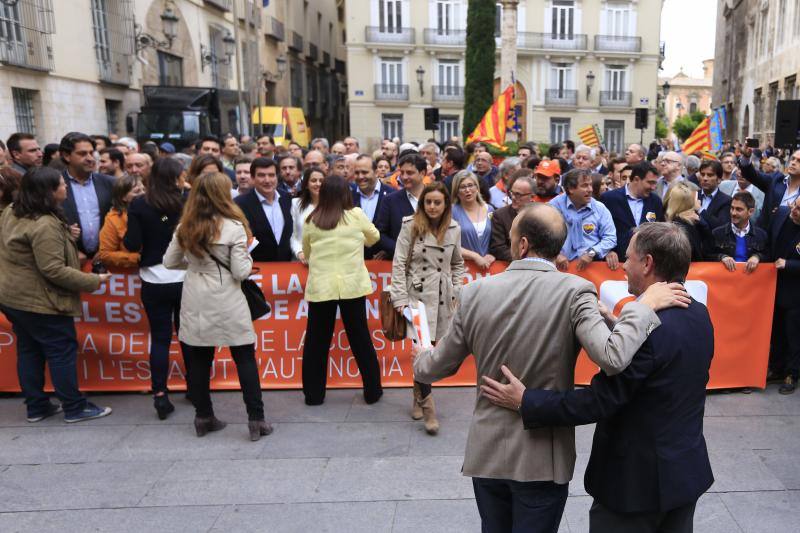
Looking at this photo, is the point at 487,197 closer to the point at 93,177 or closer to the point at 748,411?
the point at 748,411

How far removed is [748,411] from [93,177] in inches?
222

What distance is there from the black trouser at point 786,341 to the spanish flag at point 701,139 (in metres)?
6.13

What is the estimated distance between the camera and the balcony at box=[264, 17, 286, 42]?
34.0 metres

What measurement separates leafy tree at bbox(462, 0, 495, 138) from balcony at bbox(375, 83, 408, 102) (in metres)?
8.65

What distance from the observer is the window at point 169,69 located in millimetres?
22422

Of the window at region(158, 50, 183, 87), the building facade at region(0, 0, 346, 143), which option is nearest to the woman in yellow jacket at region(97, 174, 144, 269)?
the building facade at region(0, 0, 346, 143)

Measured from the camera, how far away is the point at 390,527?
3.57m

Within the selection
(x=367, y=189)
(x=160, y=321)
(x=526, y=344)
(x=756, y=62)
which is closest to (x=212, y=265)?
(x=160, y=321)

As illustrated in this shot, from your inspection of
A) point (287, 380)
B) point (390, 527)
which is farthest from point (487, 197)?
point (390, 527)

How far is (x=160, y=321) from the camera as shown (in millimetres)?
5102

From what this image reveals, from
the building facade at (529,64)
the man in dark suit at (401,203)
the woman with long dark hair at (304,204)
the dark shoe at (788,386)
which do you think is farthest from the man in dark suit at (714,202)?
the building facade at (529,64)

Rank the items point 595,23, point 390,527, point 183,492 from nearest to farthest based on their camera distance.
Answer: point 390,527
point 183,492
point 595,23

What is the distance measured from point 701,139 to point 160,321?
374 inches

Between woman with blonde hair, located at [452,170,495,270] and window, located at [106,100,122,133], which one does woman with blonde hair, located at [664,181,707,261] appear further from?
window, located at [106,100,122,133]
